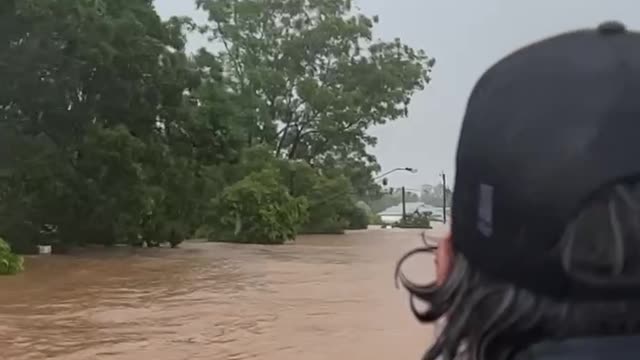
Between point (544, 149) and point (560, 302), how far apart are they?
0.40ft

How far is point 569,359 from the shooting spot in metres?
0.83

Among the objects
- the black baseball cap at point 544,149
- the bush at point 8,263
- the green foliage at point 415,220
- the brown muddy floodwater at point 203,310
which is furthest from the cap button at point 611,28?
the green foliage at point 415,220

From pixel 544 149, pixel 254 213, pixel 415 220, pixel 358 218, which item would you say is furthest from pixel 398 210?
pixel 544 149

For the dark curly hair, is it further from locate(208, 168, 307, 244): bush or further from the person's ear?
locate(208, 168, 307, 244): bush

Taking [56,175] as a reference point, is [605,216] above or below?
below

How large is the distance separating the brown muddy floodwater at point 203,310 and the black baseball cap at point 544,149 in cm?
322

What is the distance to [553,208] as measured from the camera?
83 cm

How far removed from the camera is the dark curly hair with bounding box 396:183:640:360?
81 centimetres

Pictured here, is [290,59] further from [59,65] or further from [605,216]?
[605,216]

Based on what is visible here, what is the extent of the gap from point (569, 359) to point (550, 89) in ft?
0.71

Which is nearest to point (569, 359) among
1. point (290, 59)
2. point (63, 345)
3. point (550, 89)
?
point (550, 89)

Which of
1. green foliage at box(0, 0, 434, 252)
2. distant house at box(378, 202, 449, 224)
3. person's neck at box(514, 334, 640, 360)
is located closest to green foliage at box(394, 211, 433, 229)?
distant house at box(378, 202, 449, 224)

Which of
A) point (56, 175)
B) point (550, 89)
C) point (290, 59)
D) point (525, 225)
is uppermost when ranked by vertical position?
point (290, 59)

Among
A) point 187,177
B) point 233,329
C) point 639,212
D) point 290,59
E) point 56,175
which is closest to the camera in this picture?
point 639,212
